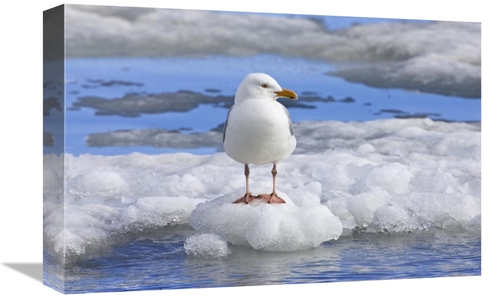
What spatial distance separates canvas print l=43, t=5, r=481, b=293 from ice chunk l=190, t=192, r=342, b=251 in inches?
0.6

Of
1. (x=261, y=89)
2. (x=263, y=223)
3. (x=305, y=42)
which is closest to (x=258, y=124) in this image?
(x=261, y=89)

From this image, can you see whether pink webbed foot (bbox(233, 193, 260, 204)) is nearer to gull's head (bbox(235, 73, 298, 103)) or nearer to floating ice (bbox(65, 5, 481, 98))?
gull's head (bbox(235, 73, 298, 103))

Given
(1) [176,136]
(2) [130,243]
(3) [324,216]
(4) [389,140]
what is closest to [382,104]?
(4) [389,140]

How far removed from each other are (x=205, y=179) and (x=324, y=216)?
1.30 meters

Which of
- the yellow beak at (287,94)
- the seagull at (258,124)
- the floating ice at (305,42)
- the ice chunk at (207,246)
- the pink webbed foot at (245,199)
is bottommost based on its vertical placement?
the ice chunk at (207,246)

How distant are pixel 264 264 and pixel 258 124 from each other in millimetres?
1431

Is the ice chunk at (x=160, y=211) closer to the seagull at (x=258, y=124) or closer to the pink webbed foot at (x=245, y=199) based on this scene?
the pink webbed foot at (x=245, y=199)

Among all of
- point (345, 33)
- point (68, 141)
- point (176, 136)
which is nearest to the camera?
point (68, 141)

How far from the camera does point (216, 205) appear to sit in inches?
432

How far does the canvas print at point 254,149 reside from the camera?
10586 mm

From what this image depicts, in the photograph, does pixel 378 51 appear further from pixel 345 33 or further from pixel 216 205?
pixel 216 205

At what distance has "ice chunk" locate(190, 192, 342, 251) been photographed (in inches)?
426

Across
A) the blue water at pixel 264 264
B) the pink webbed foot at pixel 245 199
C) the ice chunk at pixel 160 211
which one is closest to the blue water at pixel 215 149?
the blue water at pixel 264 264

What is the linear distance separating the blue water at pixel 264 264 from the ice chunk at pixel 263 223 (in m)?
0.12
